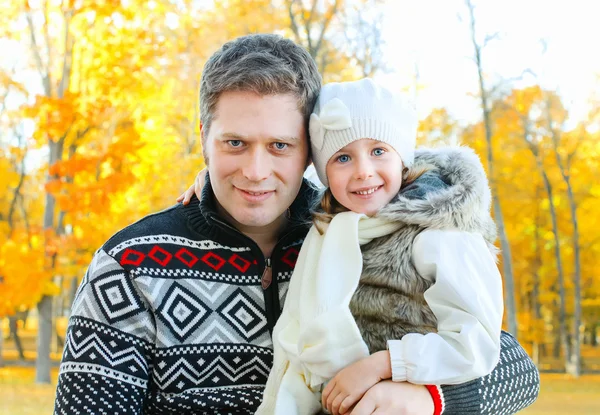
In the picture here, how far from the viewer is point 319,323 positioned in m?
1.98

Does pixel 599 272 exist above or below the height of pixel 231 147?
below

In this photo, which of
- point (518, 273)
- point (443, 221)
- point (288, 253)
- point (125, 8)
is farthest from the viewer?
point (518, 273)

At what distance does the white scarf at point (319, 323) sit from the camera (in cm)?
197

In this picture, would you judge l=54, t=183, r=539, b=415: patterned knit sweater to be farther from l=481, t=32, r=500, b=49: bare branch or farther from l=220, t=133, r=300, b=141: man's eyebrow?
l=481, t=32, r=500, b=49: bare branch

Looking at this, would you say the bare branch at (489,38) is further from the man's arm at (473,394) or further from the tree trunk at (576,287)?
the man's arm at (473,394)

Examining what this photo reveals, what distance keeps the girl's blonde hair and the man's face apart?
0.38 feet

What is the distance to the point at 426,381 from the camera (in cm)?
185

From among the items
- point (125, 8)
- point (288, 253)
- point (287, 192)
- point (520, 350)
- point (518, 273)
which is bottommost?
point (518, 273)

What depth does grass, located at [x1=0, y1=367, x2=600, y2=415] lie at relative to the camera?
10.1 m

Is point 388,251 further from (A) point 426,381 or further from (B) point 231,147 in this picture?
(B) point 231,147

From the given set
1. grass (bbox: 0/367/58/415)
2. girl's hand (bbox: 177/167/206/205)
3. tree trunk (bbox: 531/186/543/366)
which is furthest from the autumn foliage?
girl's hand (bbox: 177/167/206/205)

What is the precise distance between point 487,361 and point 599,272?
15.7 meters

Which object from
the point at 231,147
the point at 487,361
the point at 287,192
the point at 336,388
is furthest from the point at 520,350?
the point at 231,147

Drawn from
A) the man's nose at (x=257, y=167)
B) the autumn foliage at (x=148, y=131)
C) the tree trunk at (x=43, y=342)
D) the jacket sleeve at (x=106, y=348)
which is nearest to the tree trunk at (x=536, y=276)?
the autumn foliage at (x=148, y=131)
